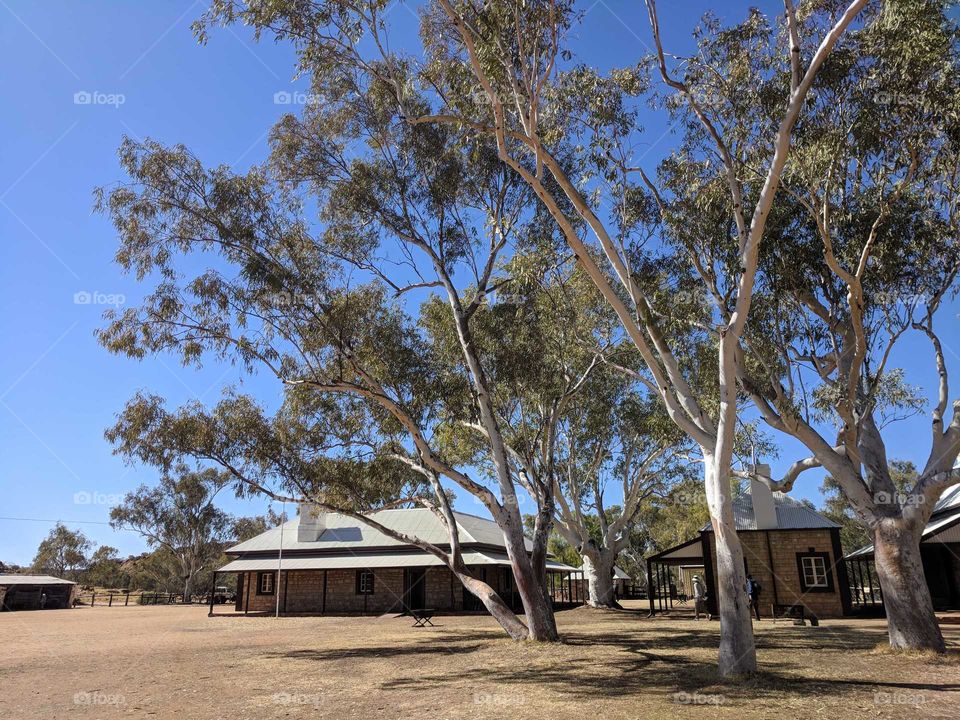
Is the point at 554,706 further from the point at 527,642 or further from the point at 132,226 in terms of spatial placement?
the point at 132,226

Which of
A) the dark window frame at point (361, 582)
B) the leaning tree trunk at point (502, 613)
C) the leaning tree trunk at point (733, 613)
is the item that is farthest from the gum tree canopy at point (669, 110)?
the dark window frame at point (361, 582)

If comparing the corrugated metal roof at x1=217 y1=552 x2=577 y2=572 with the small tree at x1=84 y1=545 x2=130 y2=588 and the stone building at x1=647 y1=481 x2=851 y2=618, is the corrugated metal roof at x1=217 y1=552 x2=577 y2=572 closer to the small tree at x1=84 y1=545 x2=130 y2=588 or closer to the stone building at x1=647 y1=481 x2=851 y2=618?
the stone building at x1=647 y1=481 x2=851 y2=618

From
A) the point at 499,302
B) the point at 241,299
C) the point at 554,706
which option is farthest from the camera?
the point at 499,302

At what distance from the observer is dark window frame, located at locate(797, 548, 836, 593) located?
22.7 meters

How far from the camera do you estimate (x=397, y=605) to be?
3047cm

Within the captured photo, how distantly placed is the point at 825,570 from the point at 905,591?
11.9 meters

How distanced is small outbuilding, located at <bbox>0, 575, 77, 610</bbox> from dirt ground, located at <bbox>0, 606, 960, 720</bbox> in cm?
3333

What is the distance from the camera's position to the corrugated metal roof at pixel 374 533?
3217 cm

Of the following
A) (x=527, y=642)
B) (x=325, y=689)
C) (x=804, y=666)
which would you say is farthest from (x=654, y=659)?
(x=325, y=689)

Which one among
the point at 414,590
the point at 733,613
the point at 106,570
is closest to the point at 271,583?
the point at 414,590

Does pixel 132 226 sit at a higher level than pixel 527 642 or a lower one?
higher

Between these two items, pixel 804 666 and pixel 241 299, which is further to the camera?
pixel 241 299

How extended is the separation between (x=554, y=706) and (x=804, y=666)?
5.13 metres

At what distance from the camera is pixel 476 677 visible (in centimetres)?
1141
